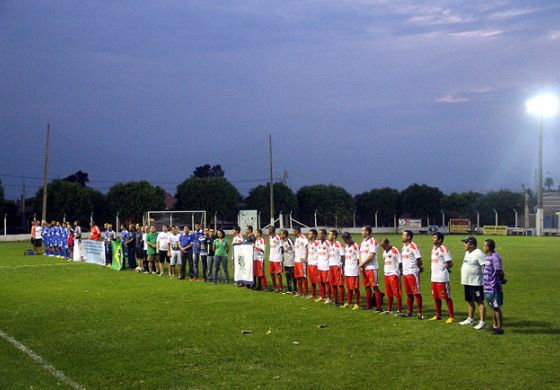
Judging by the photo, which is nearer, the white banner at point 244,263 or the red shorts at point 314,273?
the red shorts at point 314,273

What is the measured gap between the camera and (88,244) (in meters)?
31.8

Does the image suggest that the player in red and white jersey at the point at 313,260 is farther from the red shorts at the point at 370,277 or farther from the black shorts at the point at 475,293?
the black shorts at the point at 475,293

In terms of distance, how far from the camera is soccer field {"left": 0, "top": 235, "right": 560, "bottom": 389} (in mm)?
8828

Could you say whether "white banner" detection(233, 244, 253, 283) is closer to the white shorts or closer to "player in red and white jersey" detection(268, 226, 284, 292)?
"player in red and white jersey" detection(268, 226, 284, 292)

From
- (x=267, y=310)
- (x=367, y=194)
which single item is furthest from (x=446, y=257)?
(x=367, y=194)

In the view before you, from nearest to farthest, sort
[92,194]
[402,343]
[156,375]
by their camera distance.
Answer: [156,375], [402,343], [92,194]

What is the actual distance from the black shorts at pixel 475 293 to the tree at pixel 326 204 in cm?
6732

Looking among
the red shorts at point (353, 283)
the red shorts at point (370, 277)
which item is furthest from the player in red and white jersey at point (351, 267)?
the red shorts at point (370, 277)

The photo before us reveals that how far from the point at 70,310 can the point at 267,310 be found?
4471 millimetres

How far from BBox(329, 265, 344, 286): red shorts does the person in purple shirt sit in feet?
15.3

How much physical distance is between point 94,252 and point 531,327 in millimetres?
22648

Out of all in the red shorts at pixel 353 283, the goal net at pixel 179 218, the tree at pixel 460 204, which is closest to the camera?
the red shorts at pixel 353 283

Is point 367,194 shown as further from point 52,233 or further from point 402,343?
point 402,343

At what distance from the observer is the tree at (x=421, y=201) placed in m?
84.7
